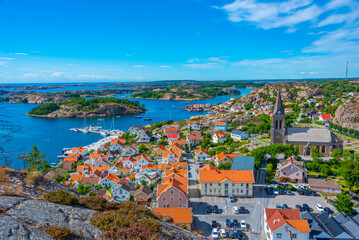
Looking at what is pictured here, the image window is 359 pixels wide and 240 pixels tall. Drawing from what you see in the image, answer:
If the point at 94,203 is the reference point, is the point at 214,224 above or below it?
below

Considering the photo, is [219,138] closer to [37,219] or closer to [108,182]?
[108,182]

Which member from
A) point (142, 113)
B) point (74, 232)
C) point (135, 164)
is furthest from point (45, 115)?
point (74, 232)

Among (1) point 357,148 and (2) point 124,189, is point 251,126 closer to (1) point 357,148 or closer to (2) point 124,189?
(1) point 357,148

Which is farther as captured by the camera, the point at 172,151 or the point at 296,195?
the point at 172,151

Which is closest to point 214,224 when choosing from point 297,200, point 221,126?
point 297,200

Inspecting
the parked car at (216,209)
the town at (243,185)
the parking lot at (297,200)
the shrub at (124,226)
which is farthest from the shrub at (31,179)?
the parking lot at (297,200)

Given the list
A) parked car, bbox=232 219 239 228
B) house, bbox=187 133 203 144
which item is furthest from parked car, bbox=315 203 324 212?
house, bbox=187 133 203 144

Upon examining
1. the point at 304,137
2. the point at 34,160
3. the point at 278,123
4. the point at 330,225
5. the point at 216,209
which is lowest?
the point at 216,209
